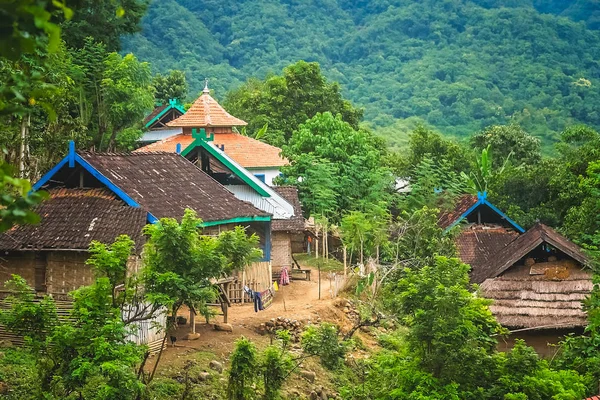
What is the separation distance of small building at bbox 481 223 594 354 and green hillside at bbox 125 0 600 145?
45.1 metres

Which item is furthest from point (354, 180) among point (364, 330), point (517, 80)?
point (517, 80)

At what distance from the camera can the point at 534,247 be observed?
70.7ft

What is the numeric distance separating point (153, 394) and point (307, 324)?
6.44 meters

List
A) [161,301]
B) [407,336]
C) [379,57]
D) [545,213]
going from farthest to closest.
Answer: [379,57], [545,213], [407,336], [161,301]

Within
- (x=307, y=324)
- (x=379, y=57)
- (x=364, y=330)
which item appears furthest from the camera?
(x=379, y=57)

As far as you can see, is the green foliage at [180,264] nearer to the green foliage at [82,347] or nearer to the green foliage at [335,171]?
the green foliage at [82,347]

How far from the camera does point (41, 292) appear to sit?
16.9m

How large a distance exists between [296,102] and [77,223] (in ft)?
104

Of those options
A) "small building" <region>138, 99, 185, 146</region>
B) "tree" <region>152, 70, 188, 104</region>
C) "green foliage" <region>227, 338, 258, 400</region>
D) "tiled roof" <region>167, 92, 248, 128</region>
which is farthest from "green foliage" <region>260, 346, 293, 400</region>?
"tree" <region>152, 70, 188, 104</region>

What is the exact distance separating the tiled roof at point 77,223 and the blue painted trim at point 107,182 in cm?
12

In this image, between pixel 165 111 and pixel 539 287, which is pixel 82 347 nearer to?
pixel 539 287

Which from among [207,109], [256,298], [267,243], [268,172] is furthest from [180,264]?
[268,172]

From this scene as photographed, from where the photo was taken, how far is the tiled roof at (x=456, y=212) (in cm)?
3092

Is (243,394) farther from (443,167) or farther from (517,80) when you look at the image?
(517,80)
